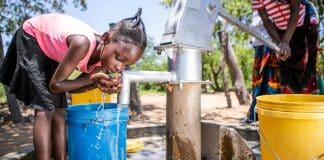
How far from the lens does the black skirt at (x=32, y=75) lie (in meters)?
2.09

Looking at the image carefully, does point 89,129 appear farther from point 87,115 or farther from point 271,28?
point 271,28

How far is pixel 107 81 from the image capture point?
182 centimetres

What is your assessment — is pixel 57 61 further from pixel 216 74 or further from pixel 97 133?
pixel 216 74

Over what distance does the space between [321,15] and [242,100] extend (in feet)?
8.46

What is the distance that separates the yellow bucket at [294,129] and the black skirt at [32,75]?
1172 millimetres

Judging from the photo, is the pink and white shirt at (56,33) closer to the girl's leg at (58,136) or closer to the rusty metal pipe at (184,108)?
the girl's leg at (58,136)

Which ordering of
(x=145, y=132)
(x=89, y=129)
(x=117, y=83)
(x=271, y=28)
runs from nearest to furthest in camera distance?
1. (x=117, y=83)
2. (x=89, y=129)
3. (x=271, y=28)
4. (x=145, y=132)

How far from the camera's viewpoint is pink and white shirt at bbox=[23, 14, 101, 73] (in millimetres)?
2023

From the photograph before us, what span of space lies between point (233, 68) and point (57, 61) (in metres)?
5.74

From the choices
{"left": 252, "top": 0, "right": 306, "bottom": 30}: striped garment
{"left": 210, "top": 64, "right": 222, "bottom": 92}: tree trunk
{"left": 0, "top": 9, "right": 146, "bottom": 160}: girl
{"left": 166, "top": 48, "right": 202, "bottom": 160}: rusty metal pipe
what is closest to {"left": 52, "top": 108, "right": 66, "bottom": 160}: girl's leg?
{"left": 0, "top": 9, "right": 146, "bottom": 160}: girl

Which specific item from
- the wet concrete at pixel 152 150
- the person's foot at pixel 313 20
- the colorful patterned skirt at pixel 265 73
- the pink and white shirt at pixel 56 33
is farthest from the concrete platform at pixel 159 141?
the person's foot at pixel 313 20

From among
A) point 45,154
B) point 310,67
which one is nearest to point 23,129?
point 45,154

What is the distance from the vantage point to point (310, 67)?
10.8 ft

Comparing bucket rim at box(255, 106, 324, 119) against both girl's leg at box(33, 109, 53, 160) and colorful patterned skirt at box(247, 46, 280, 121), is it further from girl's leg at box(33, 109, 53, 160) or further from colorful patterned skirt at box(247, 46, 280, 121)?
colorful patterned skirt at box(247, 46, 280, 121)
